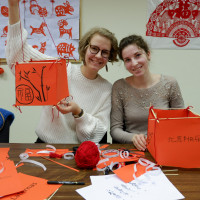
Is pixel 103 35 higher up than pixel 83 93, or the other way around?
pixel 103 35

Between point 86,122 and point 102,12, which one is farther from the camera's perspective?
point 102,12

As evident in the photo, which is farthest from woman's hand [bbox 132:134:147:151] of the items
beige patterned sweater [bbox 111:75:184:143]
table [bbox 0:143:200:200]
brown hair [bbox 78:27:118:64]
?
brown hair [bbox 78:27:118:64]

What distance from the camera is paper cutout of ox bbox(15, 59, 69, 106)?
875 millimetres

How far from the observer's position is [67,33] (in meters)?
1.90

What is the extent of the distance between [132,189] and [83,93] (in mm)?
757

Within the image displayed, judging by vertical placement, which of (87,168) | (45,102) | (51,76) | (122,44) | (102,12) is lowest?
(87,168)

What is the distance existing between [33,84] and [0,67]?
53.7 inches

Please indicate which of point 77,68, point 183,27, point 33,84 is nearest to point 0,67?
point 77,68

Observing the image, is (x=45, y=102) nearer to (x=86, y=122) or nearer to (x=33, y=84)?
(x=33, y=84)

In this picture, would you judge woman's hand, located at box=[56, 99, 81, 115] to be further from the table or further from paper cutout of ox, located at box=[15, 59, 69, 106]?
the table

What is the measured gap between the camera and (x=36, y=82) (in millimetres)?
884

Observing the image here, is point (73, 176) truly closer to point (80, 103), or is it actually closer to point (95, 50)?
point (80, 103)

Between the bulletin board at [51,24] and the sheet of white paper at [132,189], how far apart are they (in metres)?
1.46

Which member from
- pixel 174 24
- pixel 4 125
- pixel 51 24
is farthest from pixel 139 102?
pixel 51 24
